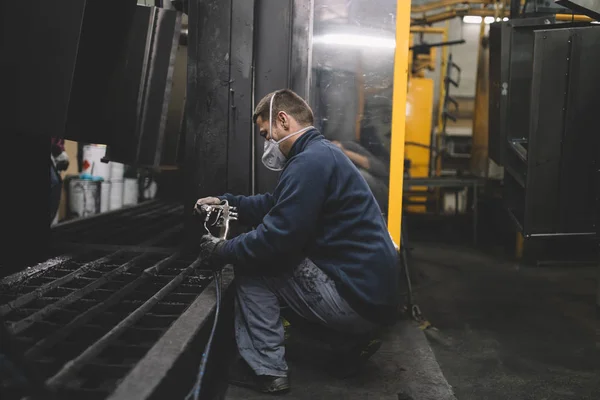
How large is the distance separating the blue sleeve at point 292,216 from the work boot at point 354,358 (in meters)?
0.72

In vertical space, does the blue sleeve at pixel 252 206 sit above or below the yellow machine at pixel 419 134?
below

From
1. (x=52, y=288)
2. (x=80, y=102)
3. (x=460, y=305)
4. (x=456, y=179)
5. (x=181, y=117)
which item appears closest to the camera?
(x=52, y=288)

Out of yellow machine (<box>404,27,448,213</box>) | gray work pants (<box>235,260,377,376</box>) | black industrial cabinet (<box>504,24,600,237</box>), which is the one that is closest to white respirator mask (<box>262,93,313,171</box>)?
gray work pants (<box>235,260,377,376</box>)

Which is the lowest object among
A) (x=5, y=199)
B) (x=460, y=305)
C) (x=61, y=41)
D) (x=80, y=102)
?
(x=460, y=305)

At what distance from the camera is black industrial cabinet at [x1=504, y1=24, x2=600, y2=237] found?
4.25m

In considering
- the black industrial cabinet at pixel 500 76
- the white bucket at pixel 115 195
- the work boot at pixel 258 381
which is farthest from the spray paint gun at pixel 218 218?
the white bucket at pixel 115 195

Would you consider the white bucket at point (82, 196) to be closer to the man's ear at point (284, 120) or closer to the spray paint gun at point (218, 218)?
the spray paint gun at point (218, 218)

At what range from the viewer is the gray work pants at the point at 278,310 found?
2.53m

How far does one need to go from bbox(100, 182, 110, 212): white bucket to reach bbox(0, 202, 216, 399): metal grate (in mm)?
A: 3291

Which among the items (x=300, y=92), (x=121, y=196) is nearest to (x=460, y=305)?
(x=300, y=92)

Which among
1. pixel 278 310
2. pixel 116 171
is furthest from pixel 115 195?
pixel 278 310

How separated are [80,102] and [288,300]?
271 centimetres

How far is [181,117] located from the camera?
661cm

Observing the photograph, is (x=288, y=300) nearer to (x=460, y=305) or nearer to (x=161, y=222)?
(x=460, y=305)
